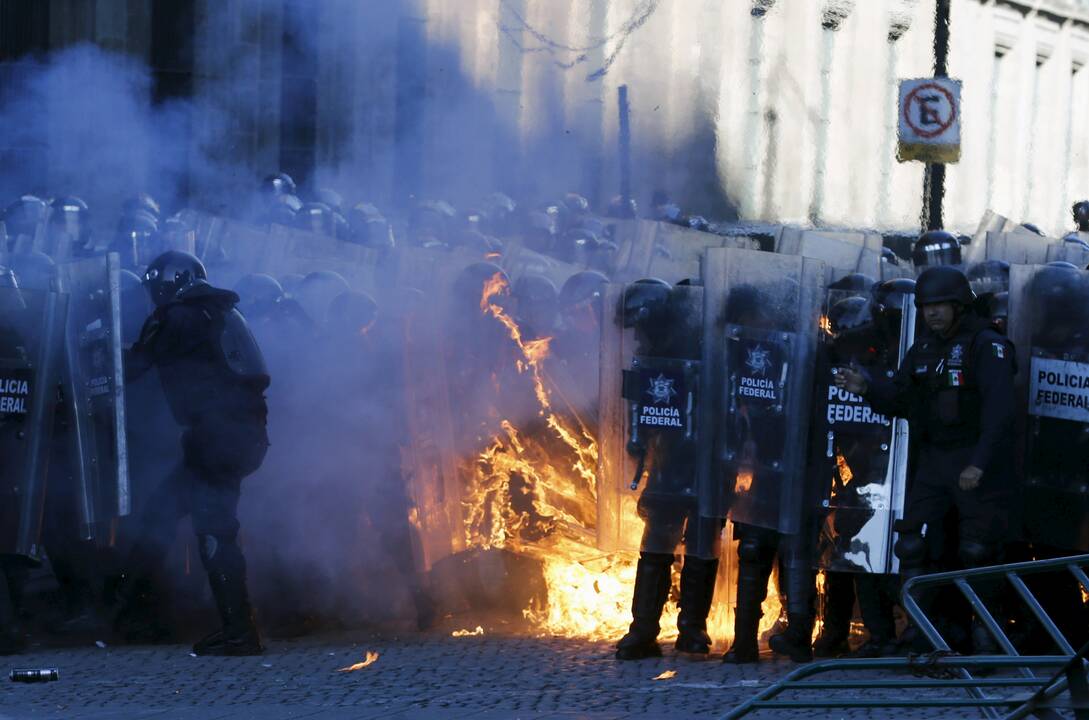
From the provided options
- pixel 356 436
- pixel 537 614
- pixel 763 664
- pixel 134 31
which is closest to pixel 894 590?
pixel 763 664

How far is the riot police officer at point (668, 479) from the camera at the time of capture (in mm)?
7051

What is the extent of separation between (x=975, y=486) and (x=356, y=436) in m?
2.83

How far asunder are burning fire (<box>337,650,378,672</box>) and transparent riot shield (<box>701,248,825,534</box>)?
1.39 m

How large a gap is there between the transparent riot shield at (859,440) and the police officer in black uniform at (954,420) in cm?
13

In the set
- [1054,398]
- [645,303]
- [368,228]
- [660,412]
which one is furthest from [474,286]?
[368,228]

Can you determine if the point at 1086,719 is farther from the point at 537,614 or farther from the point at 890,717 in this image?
the point at 537,614

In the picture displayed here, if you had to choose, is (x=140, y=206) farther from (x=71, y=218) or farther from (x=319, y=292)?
(x=319, y=292)

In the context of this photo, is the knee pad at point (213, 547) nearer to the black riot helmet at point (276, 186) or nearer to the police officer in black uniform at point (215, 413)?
the police officer in black uniform at point (215, 413)

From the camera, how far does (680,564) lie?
7.57 m

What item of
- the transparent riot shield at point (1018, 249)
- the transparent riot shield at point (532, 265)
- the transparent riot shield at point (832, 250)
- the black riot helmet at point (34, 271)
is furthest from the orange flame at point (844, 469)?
the transparent riot shield at point (532, 265)

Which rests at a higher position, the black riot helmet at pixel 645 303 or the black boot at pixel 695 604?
the black riot helmet at pixel 645 303

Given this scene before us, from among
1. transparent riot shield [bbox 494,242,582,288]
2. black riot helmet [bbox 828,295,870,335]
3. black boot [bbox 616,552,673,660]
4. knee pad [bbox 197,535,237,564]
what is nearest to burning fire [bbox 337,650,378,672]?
knee pad [bbox 197,535,237,564]

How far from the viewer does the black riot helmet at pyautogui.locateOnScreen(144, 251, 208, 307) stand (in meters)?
7.36

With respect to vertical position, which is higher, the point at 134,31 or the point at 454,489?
the point at 134,31
